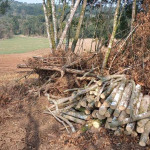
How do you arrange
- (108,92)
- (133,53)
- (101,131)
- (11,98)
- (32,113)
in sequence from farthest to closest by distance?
(133,53) < (11,98) < (32,113) < (108,92) < (101,131)

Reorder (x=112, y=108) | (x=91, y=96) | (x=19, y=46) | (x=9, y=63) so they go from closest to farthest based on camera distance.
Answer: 1. (x=112, y=108)
2. (x=91, y=96)
3. (x=9, y=63)
4. (x=19, y=46)

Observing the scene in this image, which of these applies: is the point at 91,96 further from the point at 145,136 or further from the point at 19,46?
the point at 19,46

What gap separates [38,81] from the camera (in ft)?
26.6

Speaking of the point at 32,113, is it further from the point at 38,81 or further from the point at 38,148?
the point at 38,81

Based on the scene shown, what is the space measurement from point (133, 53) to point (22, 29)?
3430 inches

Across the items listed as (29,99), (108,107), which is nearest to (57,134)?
(108,107)

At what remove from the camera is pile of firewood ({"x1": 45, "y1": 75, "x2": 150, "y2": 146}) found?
14.6ft

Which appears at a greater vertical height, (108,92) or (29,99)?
(108,92)

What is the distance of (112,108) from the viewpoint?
470cm

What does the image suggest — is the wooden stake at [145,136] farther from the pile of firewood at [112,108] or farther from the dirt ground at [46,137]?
the dirt ground at [46,137]

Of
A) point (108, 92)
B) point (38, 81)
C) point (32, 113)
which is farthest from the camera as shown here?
point (38, 81)

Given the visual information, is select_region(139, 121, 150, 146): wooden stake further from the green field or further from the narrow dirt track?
the green field

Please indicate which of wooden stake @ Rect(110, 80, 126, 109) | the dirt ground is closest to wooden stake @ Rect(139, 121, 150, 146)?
the dirt ground

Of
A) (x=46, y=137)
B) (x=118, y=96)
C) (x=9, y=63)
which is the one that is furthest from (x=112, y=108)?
(x=9, y=63)
